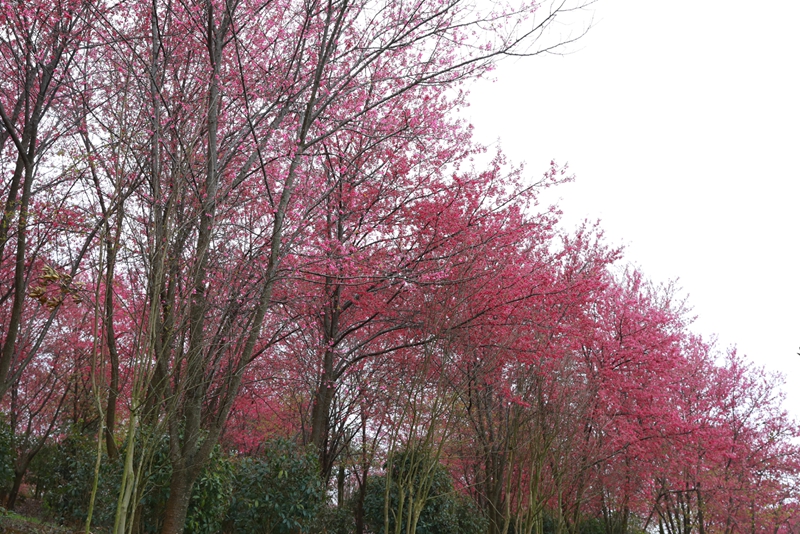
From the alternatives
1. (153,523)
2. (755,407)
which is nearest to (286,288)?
(153,523)

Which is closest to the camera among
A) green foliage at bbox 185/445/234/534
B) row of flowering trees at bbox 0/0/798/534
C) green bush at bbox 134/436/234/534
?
row of flowering trees at bbox 0/0/798/534

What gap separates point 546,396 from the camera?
8.32 m

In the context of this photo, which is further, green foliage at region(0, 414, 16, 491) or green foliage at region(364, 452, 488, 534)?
green foliage at region(0, 414, 16, 491)

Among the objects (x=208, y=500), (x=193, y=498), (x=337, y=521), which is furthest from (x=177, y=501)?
(x=337, y=521)

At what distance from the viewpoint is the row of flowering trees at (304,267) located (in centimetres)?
578

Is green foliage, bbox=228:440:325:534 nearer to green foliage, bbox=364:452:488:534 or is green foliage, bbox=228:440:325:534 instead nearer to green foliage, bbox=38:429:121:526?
green foliage, bbox=364:452:488:534

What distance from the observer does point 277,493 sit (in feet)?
28.1

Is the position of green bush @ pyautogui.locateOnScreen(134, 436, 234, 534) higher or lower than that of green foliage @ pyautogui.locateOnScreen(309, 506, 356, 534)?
higher

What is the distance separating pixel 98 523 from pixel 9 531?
107 cm

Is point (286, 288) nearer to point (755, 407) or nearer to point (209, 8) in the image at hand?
point (209, 8)

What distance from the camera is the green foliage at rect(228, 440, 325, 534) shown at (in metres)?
8.52

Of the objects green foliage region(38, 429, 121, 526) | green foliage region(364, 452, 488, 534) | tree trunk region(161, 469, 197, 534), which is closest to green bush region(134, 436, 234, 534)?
green foliage region(38, 429, 121, 526)

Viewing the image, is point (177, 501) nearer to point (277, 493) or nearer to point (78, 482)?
point (277, 493)

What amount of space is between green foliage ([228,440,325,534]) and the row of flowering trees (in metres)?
0.71
